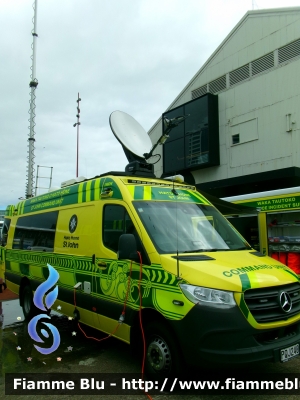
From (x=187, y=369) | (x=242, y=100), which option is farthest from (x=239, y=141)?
(x=187, y=369)

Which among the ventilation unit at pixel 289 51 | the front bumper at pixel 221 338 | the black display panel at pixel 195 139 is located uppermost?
the ventilation unit at pixel 289 51

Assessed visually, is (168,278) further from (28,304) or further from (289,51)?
(289,51)

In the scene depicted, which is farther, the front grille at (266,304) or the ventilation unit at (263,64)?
the ventilation unit at (263,64)

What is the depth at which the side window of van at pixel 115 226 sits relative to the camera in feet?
15.5

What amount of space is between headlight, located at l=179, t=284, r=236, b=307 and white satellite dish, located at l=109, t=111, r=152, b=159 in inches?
180

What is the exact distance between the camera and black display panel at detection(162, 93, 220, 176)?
19453 millimetres

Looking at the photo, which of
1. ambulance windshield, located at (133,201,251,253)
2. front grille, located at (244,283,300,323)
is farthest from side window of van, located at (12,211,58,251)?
front grille, located at (244,283,300,323)

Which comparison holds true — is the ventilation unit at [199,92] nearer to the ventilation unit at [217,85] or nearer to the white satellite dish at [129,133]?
the ventilation unit at [217,85]

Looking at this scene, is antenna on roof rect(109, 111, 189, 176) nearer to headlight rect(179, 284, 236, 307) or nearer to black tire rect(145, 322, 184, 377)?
black tire rect(145, 322, 184, 377)

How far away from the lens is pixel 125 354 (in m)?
5.45

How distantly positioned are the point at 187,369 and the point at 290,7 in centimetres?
1708

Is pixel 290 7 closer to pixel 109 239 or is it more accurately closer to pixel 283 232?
pixel 283 232

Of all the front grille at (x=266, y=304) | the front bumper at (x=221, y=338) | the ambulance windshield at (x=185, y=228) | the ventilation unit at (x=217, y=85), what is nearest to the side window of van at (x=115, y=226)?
the ambulance windshield at (x=185, y=228)

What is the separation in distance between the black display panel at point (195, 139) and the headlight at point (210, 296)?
52.4ft
